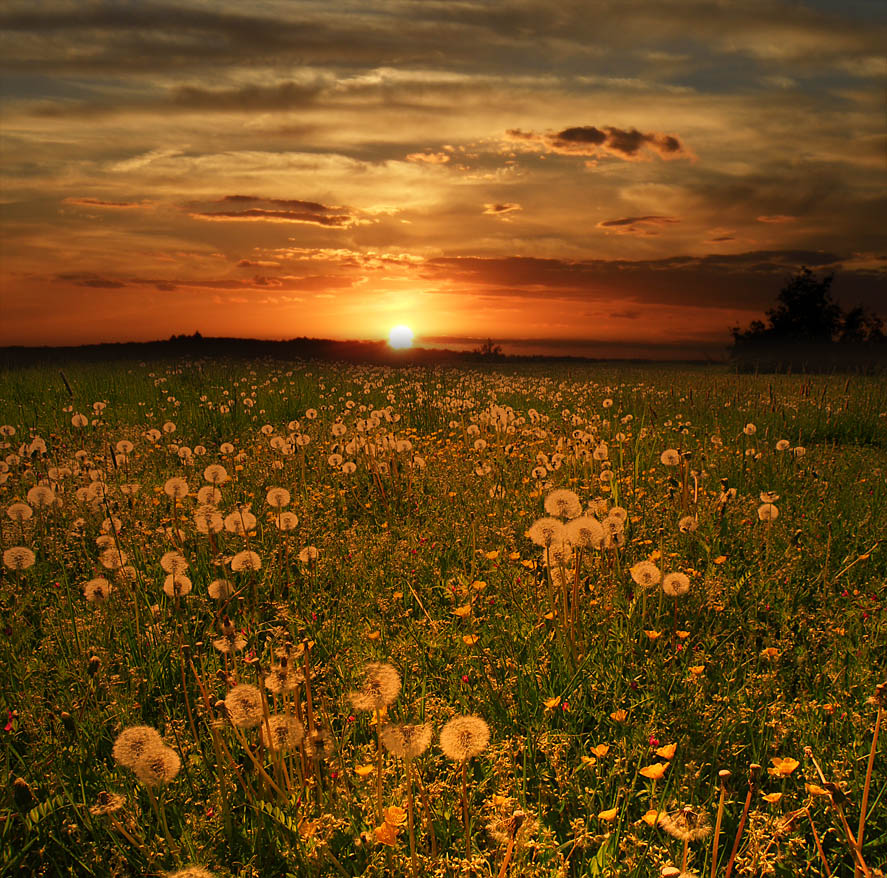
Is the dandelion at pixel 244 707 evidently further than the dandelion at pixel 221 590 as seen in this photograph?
No

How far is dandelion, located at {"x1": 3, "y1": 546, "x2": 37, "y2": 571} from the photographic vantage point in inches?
128

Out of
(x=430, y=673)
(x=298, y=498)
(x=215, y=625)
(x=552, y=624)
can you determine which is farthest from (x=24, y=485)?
(x=552, y=624)

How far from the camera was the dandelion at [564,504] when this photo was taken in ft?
9.80

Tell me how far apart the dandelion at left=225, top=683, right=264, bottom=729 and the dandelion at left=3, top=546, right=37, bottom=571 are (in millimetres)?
2006

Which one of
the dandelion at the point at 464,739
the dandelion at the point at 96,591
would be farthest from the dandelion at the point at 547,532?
the dandelion at the point at 96,591

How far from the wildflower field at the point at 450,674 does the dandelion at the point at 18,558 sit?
0.06 ft

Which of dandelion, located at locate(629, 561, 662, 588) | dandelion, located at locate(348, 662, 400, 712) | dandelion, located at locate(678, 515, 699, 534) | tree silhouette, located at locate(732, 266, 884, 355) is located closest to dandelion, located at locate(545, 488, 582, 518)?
dandelion, located at locate(629, 561, 662, 588)

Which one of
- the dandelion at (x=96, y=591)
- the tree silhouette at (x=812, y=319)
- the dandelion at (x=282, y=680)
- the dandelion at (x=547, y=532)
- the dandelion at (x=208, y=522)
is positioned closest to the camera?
the dandelion at (x=282, y=680)

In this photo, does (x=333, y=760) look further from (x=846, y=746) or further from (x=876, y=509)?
(x=876, y=509)

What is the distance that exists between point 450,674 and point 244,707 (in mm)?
1192

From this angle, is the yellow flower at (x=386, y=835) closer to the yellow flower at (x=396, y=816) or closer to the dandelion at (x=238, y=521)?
the yellow flower at (x=396, y=816)

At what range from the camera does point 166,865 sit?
194cm

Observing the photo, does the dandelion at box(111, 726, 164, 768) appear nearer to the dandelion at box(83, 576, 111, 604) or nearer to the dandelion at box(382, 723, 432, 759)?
the dandelion at box(382, 723, 432, 759)

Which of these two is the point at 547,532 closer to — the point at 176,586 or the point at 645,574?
the point at 645,574
